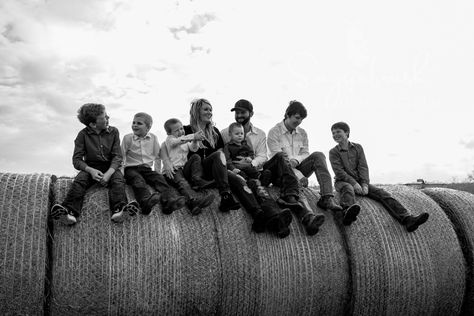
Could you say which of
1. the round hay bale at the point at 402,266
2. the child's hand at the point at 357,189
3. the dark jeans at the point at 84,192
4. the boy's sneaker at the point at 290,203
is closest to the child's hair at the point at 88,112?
the dark jeans at the point at 84,192

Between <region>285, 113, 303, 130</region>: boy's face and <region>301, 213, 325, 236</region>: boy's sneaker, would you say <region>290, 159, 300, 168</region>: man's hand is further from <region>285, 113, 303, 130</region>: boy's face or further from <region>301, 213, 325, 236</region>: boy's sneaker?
<region>301, 213, 325, 236</region>: boy's sneaker

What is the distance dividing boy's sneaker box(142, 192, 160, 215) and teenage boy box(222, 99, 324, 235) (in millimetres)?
992

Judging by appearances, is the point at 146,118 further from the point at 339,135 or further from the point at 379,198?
the point at 379,198

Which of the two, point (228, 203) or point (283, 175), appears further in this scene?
point (283, 175)

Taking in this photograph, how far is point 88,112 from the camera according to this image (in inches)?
209

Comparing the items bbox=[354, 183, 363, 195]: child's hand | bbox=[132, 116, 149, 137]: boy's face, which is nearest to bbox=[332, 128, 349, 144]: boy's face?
bbox=[354, 183, 363, 195]: child's hand

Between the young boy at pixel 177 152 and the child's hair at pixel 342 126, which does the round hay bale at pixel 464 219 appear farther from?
the young boy at pixel 177 152

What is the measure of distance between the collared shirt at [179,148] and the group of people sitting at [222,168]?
1cm

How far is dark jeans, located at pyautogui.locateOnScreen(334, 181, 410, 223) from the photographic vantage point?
567cm

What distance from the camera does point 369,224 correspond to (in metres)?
5.54

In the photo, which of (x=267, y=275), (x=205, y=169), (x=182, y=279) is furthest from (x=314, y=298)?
(x=205, y=169)

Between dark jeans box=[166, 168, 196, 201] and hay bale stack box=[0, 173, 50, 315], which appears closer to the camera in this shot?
hay bale stack box=[0, 173, 50, 315]

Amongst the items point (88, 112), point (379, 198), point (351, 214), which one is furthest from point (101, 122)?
point (379, 198)

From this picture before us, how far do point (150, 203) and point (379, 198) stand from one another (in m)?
2.75
